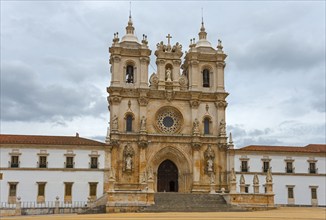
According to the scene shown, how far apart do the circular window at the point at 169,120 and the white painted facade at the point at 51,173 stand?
7.68m

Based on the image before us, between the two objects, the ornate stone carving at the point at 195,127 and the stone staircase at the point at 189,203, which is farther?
the ornate stone carving at the point at 195,127

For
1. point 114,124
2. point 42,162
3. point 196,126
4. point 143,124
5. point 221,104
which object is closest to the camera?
point 42,162

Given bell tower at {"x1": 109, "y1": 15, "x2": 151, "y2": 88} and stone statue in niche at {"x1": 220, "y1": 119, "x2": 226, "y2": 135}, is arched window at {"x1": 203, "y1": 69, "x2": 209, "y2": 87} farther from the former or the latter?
bell tower at {"x1": 109, "y1": 15, "x2": 151, "y2": 88}

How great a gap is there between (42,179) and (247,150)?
21.8m

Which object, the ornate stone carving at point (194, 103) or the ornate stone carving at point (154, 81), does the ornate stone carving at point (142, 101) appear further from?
the ornate stone carving at point (194, 103)

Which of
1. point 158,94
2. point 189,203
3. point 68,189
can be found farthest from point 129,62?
point 189,203

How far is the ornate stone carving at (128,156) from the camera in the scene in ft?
157

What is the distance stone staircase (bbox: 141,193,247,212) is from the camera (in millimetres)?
37219

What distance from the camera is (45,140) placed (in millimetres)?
46906

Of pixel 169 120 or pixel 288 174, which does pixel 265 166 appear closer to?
pixel 288 174

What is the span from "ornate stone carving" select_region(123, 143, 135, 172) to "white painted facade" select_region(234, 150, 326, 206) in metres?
11.3

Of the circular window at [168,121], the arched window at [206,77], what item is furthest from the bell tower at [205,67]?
the circular window at [168,121]

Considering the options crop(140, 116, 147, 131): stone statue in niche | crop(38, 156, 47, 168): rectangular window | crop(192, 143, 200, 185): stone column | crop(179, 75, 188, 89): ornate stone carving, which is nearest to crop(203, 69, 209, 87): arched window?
crop(179, 75, 188, 89): ornate stone carving

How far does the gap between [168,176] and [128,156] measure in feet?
18.5
